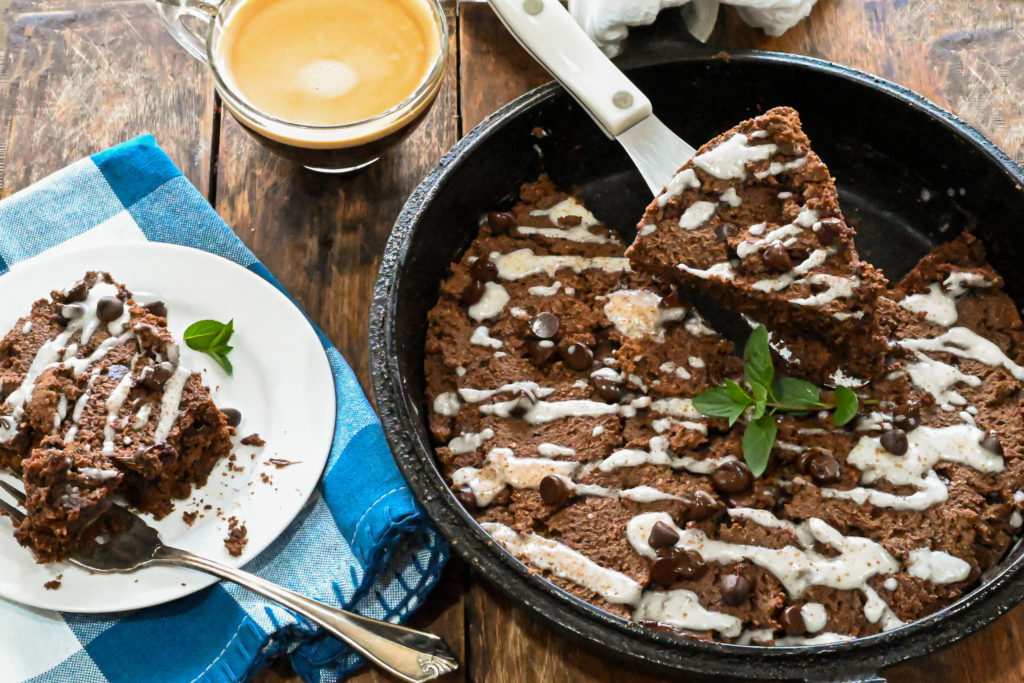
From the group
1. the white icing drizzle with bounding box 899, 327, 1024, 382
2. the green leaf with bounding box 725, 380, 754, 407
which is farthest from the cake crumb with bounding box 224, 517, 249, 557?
the white icing drizzle with bounding box 899, 327, 1024, 382

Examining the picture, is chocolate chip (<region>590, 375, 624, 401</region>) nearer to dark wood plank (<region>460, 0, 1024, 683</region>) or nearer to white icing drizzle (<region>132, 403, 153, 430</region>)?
dark wood plank (<region>460, 0, 1024, 683</region>)

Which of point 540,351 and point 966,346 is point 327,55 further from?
point 966,346

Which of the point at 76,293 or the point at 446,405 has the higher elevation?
the point at 76,293

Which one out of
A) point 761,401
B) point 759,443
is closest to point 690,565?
point 759,443

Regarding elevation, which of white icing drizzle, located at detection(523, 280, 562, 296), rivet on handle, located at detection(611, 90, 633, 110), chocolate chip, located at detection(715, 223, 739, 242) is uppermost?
rivet on handle, located at detection(611, 90, 633, 110)

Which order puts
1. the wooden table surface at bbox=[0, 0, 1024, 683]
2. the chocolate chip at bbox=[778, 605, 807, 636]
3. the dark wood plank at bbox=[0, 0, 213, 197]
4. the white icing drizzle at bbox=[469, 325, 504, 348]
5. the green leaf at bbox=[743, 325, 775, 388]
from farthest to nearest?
the dark wood plank at bbox=[0, 0, 213, 197]
the wooden table surface at bbox=[0, 0, 1024, 683]
the white icing drizzle at bbox=[469, 325, 504, 348]
the green leaf at bbox=[743, 325, 775, 388]
the chocolate chip at bbox=[778, 605, 807, 636]

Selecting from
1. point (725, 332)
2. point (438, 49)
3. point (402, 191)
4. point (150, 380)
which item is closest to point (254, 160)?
point (402, 191)

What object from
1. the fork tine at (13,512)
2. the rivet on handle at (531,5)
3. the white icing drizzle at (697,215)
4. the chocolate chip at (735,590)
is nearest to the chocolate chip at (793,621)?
the chocolate chip at (735,590)
